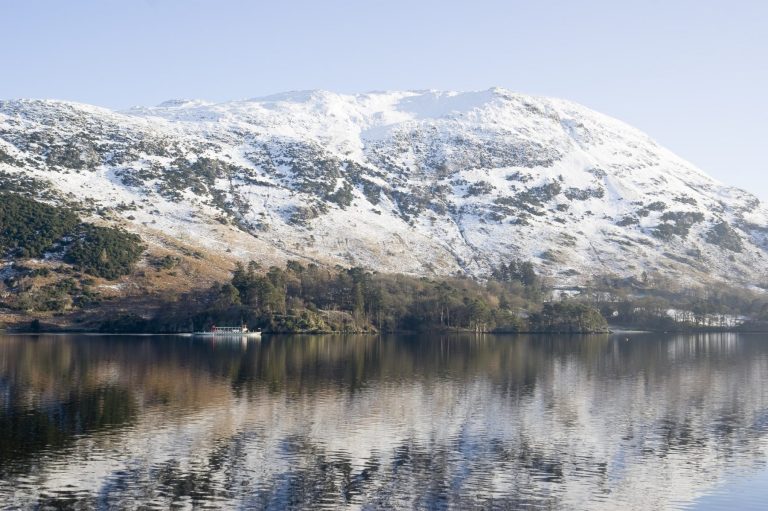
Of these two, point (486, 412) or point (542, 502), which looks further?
Answer: point (486, 412)

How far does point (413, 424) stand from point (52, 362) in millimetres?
68334

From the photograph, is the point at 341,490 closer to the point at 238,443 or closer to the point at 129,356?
the point at 238,443

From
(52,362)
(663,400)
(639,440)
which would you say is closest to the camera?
(639,440)

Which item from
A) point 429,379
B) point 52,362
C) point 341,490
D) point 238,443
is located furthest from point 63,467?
point 52,362

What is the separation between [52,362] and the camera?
122812 mm

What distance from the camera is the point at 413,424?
74562 millimetres

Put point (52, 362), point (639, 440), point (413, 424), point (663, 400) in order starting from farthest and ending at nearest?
point (52, 362)
point (663, 400)
point (413, 424)
point (639, 440)

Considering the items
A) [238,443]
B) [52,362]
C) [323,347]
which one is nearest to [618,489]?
[238,443]

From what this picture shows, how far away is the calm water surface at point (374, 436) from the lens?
5125 cm

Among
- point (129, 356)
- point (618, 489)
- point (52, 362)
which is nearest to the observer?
point (618, 489)

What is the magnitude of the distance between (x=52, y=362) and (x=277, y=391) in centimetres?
4409

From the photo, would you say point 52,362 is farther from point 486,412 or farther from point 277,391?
point 486,412

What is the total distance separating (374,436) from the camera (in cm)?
6875

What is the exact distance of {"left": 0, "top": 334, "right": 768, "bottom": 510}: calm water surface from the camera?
51250 millimetres
